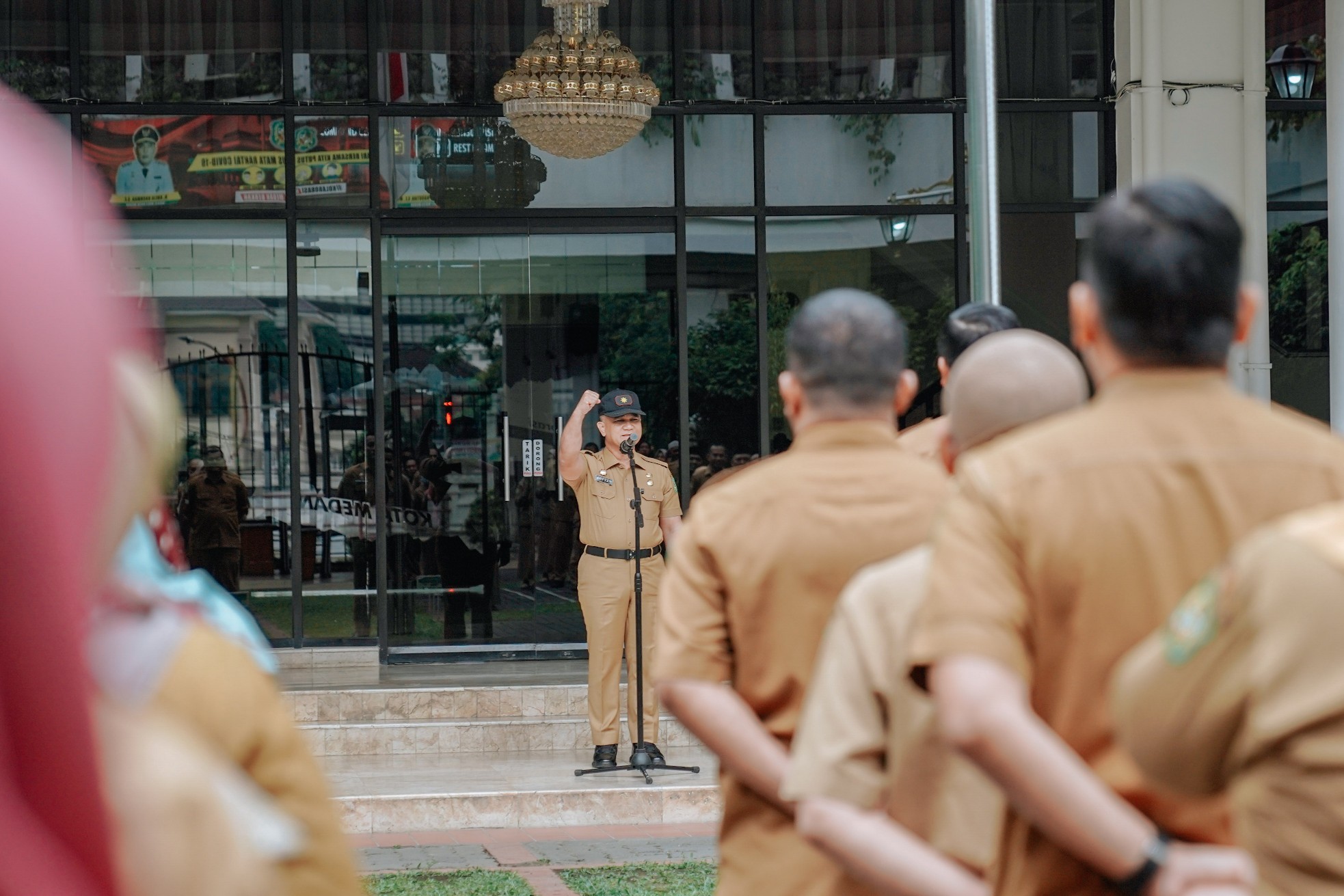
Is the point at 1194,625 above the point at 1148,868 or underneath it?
above

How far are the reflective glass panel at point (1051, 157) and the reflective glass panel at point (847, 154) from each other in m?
0.45

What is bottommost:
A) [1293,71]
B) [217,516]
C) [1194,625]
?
[217,516]

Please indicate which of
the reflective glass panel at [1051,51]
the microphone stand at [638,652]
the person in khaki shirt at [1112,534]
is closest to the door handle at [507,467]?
the microphone stand at [638,652]

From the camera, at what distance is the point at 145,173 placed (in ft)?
36.2

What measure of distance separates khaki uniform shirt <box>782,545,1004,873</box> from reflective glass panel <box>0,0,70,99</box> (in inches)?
398

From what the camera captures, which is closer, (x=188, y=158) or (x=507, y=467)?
(x=188, y=158)

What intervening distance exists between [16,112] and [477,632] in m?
10.9

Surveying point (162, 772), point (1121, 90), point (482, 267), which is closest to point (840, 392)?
point (162, 772)

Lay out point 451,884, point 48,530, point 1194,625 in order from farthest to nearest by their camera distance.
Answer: point 451,884, point 1194,625, point 48,530

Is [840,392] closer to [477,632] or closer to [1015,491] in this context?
[1015,491]

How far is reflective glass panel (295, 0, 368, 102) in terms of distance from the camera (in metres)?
11.1

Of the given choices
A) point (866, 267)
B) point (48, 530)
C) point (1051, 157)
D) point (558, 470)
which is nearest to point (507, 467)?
point (558, 470)

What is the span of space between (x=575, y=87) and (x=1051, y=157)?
3863mm

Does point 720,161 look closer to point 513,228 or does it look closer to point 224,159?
point 513,228
